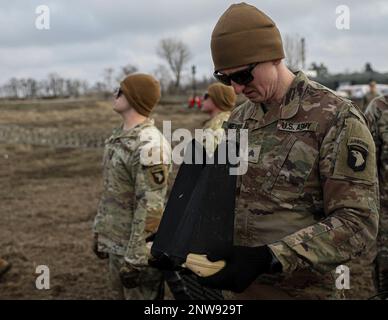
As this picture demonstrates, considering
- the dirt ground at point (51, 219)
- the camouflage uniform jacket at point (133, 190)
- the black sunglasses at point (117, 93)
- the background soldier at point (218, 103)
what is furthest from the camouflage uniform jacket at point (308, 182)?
the dirt ground at point (51, 219)

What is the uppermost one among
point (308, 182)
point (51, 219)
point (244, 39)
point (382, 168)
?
point (244, 39)

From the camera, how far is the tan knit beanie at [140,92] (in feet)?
11.9

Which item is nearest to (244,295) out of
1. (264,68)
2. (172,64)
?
(264,68)

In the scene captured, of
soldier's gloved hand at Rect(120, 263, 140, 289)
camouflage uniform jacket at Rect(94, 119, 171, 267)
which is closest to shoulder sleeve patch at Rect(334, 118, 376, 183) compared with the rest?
camouflage uniform jacket at Rect(94, 119, 171, 267)

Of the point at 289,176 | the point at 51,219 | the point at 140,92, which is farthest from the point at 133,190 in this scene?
the point at 51,219

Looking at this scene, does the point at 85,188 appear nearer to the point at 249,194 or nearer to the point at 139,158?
the point at 139,158

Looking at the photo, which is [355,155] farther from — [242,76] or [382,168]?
[382,168]

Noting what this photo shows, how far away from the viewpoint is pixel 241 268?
5.43 feet

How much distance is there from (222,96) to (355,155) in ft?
11.3

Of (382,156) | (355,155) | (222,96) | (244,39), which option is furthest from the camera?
(222,96)

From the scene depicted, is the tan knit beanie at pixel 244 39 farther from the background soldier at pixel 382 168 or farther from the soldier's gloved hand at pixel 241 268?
the background soldier at pixel 382 168

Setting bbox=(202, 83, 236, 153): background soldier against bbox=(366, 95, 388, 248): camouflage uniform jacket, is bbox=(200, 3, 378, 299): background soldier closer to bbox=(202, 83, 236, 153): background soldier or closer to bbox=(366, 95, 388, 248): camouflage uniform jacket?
bbox=(366, 95, 388, 248): camouflage uniform jacket

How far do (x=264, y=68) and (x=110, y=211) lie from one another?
1.78 meters

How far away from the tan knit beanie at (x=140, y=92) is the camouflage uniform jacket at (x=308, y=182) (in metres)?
1.49
